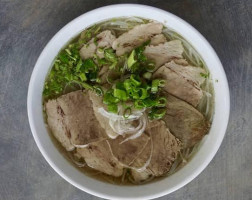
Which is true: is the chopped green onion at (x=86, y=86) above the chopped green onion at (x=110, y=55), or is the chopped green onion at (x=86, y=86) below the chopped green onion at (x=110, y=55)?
below

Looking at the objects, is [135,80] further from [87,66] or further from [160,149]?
[160,149]

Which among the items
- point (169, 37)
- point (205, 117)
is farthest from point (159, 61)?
point (205, 117)

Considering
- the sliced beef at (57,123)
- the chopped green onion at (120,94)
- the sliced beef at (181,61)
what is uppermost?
the sliced beef at (181,61)

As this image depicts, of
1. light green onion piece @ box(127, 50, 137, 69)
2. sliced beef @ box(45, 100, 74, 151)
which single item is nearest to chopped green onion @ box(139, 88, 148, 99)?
light green onion piece @ box(127, 50, 137, 69)

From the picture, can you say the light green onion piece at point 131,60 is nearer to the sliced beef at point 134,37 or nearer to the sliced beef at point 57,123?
the sliced beef at point 134,37

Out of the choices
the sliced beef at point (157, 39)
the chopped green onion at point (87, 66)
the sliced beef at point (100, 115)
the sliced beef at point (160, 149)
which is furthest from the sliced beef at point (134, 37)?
the sliced beef at point (160, 149)

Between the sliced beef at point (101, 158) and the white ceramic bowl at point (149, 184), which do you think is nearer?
the white ceramic bowl at point (149, 184)

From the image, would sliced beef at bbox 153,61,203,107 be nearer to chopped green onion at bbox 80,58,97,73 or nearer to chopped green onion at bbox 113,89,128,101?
chopped green onion at bbox 113,89,128,101
